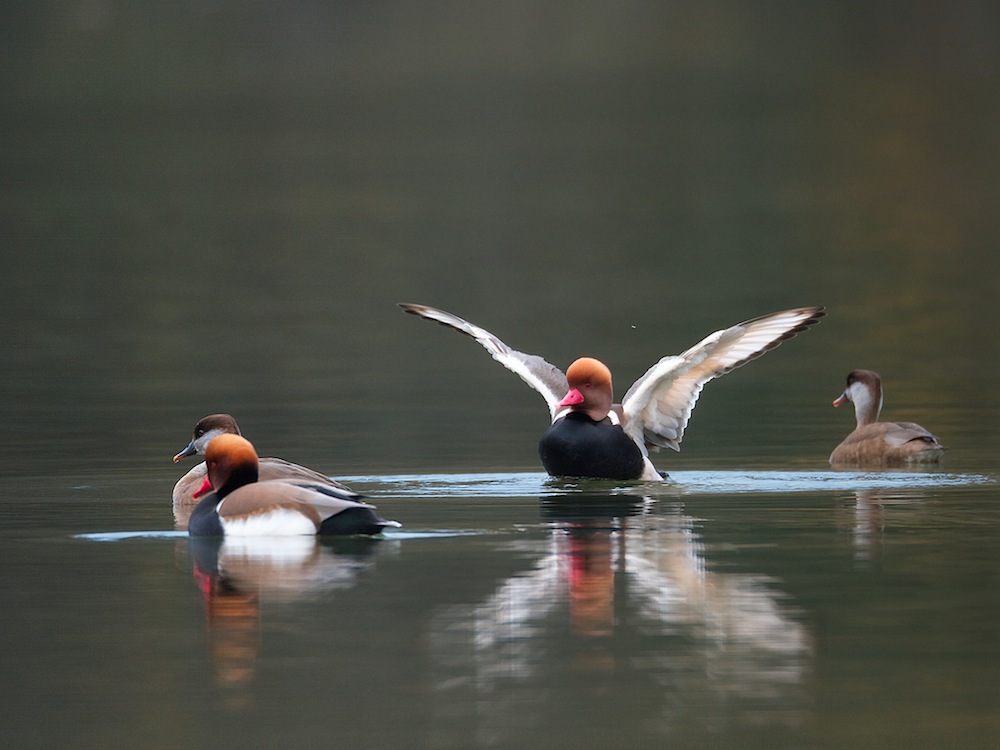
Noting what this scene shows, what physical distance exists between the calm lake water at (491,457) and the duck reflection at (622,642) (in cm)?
3

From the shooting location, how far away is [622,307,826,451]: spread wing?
18.6 meters

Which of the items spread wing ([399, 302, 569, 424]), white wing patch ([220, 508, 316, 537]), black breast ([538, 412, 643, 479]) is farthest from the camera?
spread wing ([399, 302, 569, 424])

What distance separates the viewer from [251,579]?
43.7 ft

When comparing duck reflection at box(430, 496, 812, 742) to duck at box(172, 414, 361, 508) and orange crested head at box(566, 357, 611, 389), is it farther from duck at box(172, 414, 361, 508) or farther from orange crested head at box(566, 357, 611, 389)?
orange crested head at box(566, 357, 611, 389)

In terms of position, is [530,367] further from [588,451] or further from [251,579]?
[251,579]

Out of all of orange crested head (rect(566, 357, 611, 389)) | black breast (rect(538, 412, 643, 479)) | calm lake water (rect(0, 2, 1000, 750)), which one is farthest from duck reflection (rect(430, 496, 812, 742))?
orange crested head (rect(566, 357, 611, 389))

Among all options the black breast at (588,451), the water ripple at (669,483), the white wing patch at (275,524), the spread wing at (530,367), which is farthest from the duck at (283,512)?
the spread wing at (530,367)

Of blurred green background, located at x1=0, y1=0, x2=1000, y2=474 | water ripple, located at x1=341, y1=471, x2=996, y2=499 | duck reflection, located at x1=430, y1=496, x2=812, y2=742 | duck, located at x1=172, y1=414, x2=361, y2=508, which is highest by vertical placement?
blurred green background, located at x1=0, y1=0, x2=1000, y2=474

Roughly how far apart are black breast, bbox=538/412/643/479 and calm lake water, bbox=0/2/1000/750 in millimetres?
240

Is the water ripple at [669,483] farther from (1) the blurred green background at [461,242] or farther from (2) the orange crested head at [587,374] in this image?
(1) the blurred green background at [461,242]

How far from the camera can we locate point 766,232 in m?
48.8

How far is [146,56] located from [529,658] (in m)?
119

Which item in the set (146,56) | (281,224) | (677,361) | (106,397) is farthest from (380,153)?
(677,361)

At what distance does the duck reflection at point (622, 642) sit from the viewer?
10.5m
